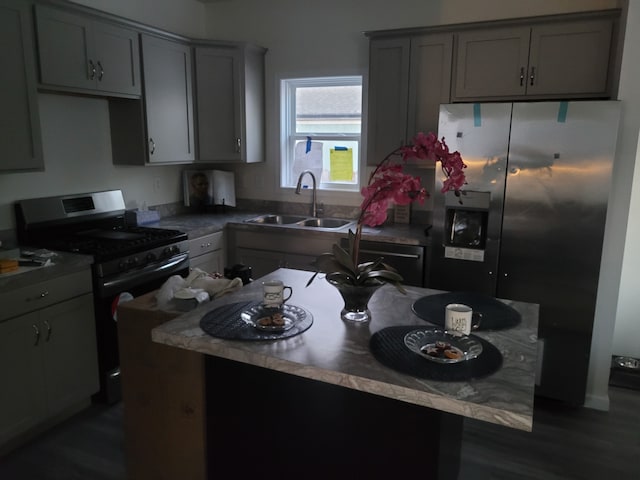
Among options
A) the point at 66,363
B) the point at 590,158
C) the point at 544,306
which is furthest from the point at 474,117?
the point at 66,363

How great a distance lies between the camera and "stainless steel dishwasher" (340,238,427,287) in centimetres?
322

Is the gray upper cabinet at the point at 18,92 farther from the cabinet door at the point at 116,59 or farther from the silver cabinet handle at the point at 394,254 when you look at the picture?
the silver cabinet handle at the point at 394,254

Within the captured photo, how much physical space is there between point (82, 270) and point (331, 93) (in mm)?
2425

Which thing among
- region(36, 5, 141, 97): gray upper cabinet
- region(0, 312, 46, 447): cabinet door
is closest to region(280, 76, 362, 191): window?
region(36, 5, 141, 97): gray upper cabinet

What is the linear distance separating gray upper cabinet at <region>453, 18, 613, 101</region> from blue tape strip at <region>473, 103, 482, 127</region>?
1.52 ft

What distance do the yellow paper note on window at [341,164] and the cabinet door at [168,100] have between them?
1139 millimetres

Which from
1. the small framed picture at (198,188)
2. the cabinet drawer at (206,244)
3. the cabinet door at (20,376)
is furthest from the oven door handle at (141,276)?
the small framed picture at (198,188)

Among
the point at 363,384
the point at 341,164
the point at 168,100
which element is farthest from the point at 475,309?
the point at 168,100

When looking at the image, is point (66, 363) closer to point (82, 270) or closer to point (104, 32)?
point (82, 270)

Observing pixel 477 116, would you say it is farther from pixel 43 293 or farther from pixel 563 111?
pixel 43 293

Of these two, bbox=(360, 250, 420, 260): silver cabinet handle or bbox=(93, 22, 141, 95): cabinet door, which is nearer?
bbox=(93, 22, 141, 95): cabinet door

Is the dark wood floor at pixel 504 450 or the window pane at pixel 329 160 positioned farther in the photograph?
the window pane at pixel 329 160

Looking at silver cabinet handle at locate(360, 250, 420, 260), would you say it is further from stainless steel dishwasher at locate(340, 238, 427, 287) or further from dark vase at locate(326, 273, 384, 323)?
dark vase at locate(326, 273, 384, 323)

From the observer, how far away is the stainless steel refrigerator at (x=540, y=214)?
8.71 feet
